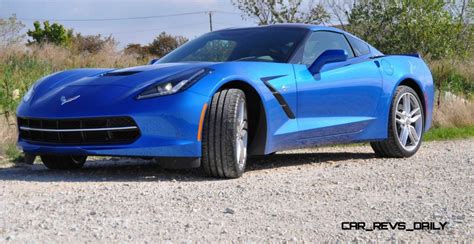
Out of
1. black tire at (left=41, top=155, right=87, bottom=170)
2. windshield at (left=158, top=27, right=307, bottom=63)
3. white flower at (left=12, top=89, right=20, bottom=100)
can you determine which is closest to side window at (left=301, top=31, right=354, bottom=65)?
windshield at (left=158, top=27, right=307, bottom=63)

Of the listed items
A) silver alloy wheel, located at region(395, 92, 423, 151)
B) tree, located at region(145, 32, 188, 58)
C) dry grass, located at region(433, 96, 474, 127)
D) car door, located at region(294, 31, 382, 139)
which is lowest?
tree, located at region(145, 32, 188, 58)

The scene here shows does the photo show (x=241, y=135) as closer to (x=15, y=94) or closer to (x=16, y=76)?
(x=15, y=94)

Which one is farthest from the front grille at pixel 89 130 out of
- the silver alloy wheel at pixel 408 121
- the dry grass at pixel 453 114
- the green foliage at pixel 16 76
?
the dry grass at pixel 453 114

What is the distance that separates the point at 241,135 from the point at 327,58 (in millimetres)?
1199

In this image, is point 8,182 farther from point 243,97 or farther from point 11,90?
point 11,90

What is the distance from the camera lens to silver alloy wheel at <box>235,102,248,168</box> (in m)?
5.30

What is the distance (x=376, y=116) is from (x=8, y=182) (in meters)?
3.52

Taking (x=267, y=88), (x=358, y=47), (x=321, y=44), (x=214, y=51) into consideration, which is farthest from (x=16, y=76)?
(x=267, y=88)

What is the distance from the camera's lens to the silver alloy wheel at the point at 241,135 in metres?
5.30

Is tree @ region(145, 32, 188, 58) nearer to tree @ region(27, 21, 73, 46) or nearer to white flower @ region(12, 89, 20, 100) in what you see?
tree @ region(27, 21, 73, 46)

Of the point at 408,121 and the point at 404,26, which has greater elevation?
the point at 408,121

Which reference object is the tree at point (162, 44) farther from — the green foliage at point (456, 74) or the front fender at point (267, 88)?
the front fender at point (267, 88)

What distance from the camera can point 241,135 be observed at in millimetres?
5418

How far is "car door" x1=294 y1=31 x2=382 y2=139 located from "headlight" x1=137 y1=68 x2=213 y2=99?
113 centimetres
